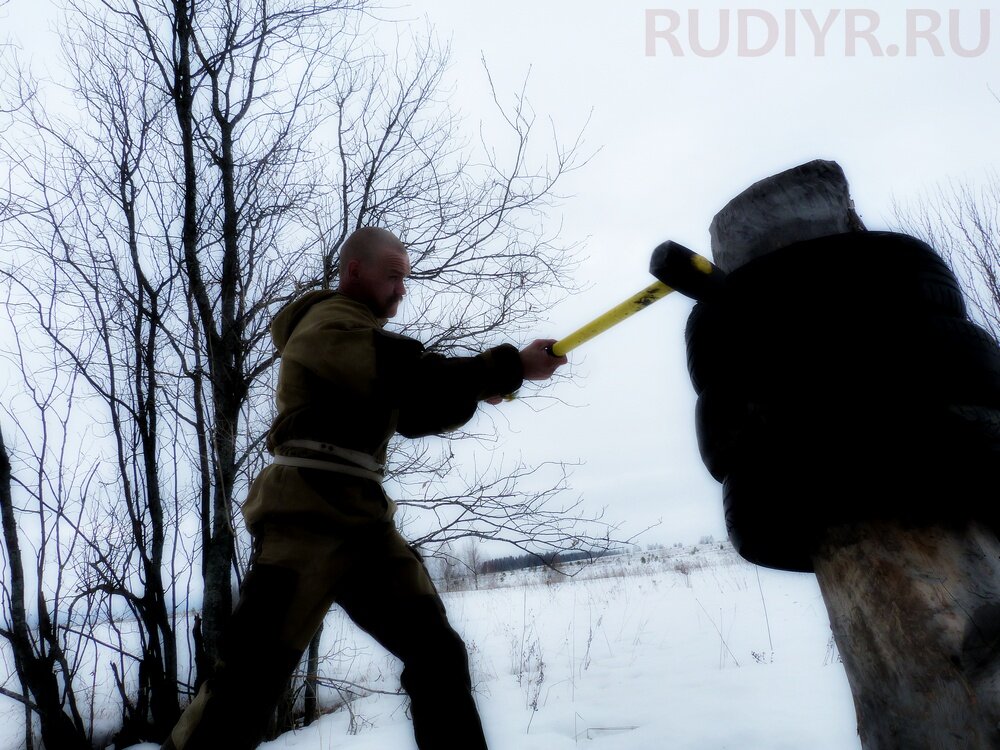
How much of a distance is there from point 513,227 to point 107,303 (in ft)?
8.76

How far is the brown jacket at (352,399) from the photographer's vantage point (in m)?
1.40

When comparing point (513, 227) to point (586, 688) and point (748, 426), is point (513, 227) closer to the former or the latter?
point (586, 688)

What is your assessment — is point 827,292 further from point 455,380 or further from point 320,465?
point 320,465

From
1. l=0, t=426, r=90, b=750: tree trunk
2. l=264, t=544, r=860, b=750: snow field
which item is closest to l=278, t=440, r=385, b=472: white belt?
l=264, t=544, r=860, b=750: snow field

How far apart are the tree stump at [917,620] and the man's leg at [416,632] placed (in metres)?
0.81

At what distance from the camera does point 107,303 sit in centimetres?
409

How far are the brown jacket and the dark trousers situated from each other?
67 millimetres

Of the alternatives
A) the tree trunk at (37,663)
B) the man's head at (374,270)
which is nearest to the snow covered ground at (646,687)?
the tree trunk at (37,663)

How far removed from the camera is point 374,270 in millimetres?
1693

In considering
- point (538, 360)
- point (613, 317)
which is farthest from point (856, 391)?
point (538, 360)

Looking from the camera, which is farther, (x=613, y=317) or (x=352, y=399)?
(x=352, y=399)

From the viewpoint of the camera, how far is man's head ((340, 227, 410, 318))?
1.69 m

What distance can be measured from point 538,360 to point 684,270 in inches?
22.6

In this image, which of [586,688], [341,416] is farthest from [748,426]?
[586,688]
